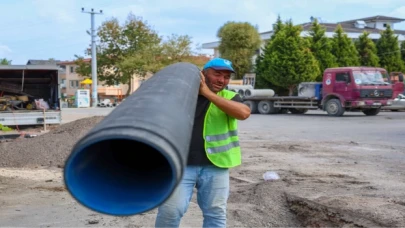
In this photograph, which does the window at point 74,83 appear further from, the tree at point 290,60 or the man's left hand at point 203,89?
the man's left hand at point 203,89

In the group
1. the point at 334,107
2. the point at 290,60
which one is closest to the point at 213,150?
the point at 334,107

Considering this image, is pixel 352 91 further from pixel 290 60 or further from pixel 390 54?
pixel 390 54

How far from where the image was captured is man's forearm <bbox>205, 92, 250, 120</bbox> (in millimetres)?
4145

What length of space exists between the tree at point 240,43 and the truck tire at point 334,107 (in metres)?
21.4

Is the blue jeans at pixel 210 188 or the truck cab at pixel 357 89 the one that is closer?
the blue jeans at pixel 210 188

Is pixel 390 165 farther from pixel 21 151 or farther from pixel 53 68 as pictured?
pixel 53 68

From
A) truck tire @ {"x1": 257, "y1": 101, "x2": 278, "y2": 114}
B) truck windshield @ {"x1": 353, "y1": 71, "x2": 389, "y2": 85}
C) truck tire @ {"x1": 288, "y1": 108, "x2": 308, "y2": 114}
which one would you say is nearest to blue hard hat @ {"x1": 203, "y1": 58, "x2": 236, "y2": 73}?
truck windshield @ {"x1": 353, "y1": 71, "x2": 389, "y2": 85}

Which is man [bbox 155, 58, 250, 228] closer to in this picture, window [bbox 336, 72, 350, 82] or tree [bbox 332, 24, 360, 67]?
window [bbox 336, 72, 350, 82]

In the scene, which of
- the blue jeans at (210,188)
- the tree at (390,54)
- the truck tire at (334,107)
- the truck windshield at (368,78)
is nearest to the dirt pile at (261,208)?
the blue jeans at (210,188)

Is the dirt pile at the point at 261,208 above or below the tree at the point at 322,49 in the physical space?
below

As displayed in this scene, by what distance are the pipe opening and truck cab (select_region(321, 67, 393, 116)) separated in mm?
22460

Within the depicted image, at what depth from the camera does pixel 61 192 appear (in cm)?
808

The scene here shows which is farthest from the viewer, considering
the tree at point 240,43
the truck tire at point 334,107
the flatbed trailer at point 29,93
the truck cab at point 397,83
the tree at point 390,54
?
the tree at point 240,43

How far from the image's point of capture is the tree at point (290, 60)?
38.2 m
